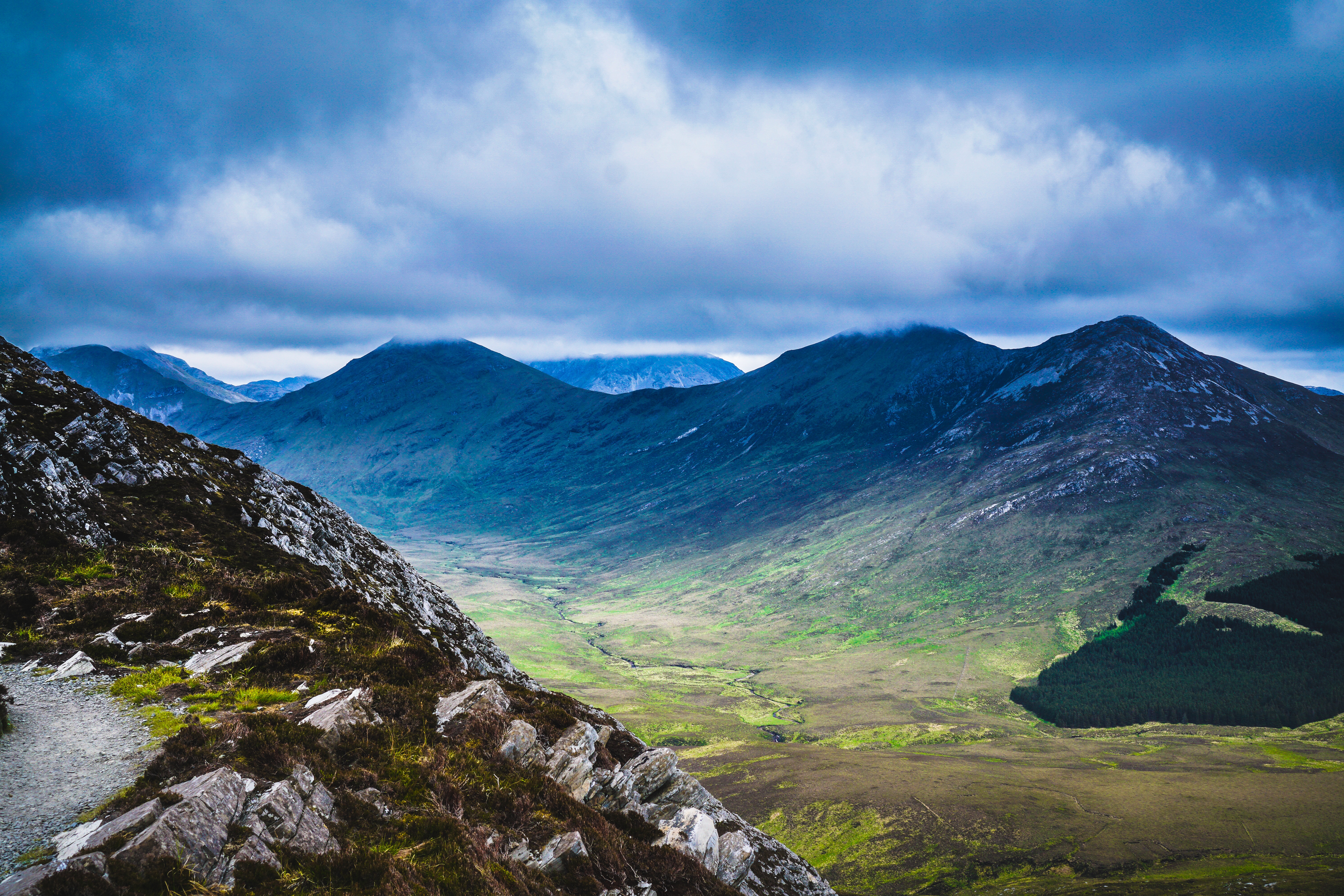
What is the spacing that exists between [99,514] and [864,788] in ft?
557

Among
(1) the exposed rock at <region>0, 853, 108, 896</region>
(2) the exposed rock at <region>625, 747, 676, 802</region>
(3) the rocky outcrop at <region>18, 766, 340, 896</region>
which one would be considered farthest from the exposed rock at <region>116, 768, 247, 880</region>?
(2) the exposed rock at <region>625, 747, 676, 802</region>

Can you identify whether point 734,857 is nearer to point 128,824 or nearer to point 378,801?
point 378,801

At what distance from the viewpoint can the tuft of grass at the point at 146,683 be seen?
22516 mm

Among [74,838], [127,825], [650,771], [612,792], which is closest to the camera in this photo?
[127,825]

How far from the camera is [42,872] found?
1289 centimetres

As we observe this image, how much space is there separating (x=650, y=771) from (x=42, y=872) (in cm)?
2162

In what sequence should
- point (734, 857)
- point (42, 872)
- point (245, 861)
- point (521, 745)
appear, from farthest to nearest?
point (734, 857) < point (521, 745) < point (245, 861) < point (42, 872)

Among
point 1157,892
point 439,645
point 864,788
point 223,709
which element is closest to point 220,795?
point 223,709

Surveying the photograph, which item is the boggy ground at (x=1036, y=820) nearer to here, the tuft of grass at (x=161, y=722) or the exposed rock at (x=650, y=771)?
the exposed rock at (x=650, y=771)

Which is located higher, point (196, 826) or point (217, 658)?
point (217, 658)

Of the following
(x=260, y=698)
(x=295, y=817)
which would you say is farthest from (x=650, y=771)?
(x=295, y=817)

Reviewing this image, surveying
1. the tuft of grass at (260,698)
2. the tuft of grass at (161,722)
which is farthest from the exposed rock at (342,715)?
the tuft of grass at (161,722)

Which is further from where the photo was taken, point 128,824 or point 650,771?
point 650,771

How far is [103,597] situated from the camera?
29453mm
